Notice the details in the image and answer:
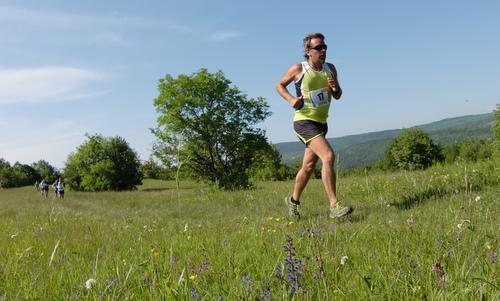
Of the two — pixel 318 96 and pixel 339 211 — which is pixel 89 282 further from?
pixel 318 96

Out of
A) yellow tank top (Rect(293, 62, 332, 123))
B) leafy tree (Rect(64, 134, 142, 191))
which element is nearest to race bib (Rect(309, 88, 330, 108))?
yellow tank top (Rect(293, 62, 332, 123))

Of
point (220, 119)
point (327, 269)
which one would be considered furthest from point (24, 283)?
point (220, 119)

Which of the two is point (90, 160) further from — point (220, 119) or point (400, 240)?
point (400, 240)

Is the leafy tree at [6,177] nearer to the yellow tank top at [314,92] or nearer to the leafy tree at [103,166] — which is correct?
the leafy tree at [103,166]

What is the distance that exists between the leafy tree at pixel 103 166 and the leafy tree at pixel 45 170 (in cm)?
5052

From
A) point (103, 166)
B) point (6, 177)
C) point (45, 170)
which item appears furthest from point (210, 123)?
point (45, 170)

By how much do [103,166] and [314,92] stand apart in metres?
68.6

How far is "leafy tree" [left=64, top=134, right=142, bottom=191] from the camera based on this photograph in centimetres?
6969

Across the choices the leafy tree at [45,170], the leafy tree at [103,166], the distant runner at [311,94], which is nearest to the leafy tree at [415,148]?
the leafy tree at [103,166]

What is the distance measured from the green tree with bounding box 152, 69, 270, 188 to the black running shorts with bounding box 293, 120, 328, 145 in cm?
3480

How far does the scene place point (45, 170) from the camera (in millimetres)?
124375

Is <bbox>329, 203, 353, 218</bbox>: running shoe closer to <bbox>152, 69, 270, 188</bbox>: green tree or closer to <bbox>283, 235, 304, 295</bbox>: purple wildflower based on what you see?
<bbox>283, 235, 304, 295</bbox>: purple wildflower

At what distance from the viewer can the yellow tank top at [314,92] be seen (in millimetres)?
6259

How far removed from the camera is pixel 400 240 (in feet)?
10.4
